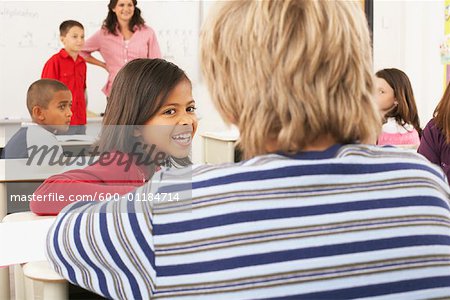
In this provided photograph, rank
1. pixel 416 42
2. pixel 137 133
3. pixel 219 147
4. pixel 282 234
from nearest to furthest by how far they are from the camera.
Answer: pixel 282 234 < pixel 137 133 < pixel 219 147 < pixel 416 42

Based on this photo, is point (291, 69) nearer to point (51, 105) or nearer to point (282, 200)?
point (282, 200)

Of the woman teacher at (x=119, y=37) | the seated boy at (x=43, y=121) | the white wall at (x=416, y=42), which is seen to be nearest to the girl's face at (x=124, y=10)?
the woman teacher at (x=119, y=37)

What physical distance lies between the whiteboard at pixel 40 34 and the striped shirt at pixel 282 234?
5039mm

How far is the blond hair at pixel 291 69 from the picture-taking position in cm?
92

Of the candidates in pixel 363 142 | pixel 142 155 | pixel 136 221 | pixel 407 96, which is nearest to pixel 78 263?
pixel 136 221

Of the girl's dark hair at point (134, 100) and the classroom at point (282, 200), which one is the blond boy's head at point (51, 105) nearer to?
the girl's dark hair at point (134, 100)

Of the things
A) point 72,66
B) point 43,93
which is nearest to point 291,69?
point 43,93

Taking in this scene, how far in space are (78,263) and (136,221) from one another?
15 centimetres

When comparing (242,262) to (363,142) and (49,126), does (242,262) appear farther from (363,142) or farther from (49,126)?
(49,126)

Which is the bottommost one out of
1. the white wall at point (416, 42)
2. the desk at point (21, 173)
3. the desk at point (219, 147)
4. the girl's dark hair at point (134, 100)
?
the desk at point (219, 147)

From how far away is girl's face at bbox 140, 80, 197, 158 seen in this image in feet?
6.48

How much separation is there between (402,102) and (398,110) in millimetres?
55

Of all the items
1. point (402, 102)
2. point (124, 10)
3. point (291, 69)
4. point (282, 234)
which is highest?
point (124, 10)

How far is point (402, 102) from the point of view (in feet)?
12.7
